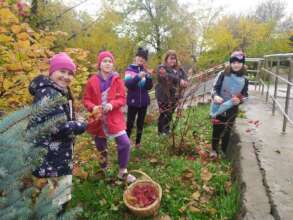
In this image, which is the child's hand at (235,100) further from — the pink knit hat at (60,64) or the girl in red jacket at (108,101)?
the pink knit hat at (60,64)

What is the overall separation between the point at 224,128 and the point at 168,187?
50.4 inches

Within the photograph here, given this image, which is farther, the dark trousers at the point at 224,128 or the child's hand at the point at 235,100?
the dark trousers at the point at 224,128

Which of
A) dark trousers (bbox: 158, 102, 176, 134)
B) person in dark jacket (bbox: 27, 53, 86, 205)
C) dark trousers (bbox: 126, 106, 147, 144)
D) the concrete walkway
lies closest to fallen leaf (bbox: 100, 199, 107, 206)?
person in dark jacket (bbox: 27, 53, 86, 205)

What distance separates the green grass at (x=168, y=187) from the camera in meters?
3.24

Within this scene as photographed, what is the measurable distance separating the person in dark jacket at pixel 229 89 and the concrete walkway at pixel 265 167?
275 mm

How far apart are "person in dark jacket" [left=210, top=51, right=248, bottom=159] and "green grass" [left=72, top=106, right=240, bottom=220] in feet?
1.56

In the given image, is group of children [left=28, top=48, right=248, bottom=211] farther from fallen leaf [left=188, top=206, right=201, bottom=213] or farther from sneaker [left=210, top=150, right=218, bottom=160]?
fallen leaf [left=188, top=206, right=201, bottom=213]

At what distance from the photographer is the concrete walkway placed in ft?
9.10

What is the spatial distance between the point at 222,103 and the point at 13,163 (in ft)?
11.0

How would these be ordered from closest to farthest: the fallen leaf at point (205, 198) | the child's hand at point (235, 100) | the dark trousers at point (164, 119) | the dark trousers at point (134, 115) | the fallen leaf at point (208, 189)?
the fallen leaf at point (205, 198), the fallen leaf at point (208, 189), the child's hand at point (235, 100), the dark trousers at point (134, 115), the dark trousers at point (164, 119)

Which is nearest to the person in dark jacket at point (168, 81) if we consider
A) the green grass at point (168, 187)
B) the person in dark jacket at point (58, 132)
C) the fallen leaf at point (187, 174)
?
the green grass at point (168, 187)

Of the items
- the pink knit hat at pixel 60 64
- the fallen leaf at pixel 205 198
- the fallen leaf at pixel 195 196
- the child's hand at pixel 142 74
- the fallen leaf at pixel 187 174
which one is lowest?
the fallen leaf at pixel 205 198

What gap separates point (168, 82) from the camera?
4.83m

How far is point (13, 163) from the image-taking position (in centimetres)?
138
